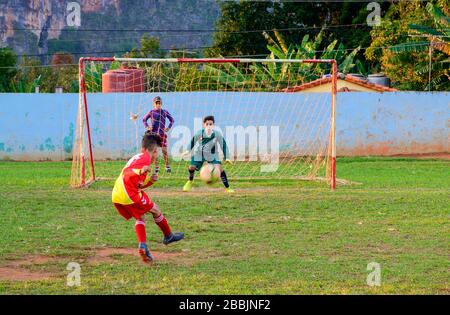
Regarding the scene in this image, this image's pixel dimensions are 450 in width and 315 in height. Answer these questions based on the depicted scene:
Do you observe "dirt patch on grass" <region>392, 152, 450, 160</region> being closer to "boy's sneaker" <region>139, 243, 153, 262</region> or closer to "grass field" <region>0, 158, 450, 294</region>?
"grass field" <region>0, 158, 450, 294</region>

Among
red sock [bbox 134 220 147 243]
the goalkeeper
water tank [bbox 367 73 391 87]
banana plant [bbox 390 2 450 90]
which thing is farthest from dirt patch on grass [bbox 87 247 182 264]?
water tank [bbox 367 73 391 87]

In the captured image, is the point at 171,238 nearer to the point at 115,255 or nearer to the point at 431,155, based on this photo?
the point at 115,255

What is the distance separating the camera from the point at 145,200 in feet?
34.5

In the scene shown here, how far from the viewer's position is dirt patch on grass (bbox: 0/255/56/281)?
373 inches

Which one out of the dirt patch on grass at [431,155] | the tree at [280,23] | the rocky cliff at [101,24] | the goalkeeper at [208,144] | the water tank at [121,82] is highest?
the rocky cliff at [101,24]

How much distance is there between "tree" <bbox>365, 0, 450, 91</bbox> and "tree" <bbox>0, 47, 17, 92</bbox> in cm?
1782

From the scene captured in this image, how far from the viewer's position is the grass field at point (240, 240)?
919 cm

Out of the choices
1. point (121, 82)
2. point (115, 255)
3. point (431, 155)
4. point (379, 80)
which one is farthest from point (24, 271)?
point (379, 80)

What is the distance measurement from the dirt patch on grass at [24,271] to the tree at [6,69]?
33197 millimetres

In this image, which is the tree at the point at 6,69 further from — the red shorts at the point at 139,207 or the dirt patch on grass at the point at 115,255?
the red shorts at the point at 139,207

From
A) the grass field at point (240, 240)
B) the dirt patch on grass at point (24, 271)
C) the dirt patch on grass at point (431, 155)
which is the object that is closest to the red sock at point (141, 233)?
the grass field at point (240, 240)
